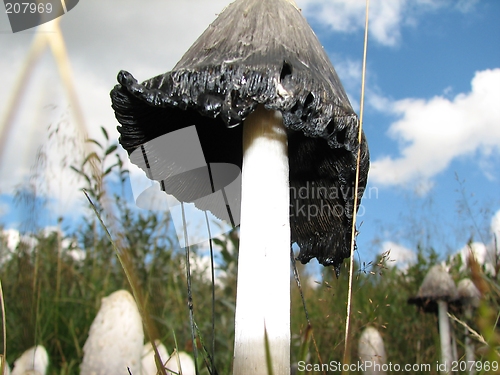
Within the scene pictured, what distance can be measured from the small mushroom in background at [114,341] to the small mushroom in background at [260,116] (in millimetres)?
940

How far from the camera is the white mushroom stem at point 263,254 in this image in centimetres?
117

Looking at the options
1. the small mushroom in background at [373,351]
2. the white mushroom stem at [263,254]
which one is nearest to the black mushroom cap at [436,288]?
the small mushroom in background at [373,351]

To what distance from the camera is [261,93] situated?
105 centimetres

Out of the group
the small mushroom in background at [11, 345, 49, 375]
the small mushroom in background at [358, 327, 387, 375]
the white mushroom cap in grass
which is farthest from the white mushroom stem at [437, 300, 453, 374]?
the small mushroom in background at [11, 345, 49, 375]

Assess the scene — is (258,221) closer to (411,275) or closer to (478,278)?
(478,278)

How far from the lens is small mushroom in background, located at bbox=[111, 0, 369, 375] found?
1077mm

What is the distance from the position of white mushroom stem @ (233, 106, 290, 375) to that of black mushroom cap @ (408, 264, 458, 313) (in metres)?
3.00

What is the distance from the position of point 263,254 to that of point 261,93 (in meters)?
0.45

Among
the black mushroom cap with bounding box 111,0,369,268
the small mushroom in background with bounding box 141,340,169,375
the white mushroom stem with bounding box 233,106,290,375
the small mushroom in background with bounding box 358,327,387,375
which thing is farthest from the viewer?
the small mushroom in background with bounding box 358,327,387,375

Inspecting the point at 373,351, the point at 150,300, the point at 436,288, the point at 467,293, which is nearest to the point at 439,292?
the point at 436,288

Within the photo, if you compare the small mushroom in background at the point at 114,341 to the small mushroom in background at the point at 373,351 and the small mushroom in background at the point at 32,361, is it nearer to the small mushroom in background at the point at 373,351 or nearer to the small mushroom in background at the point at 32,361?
the small mushroom in background at the point at 32,361

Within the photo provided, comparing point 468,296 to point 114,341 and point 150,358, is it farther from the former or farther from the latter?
point 114,341

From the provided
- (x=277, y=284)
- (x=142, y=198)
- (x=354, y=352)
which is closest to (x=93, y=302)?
(x=142, y=198)

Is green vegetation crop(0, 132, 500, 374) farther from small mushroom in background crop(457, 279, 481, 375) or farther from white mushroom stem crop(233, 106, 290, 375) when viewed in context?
white mushroom stem crop(233, 106, 290, 375)
